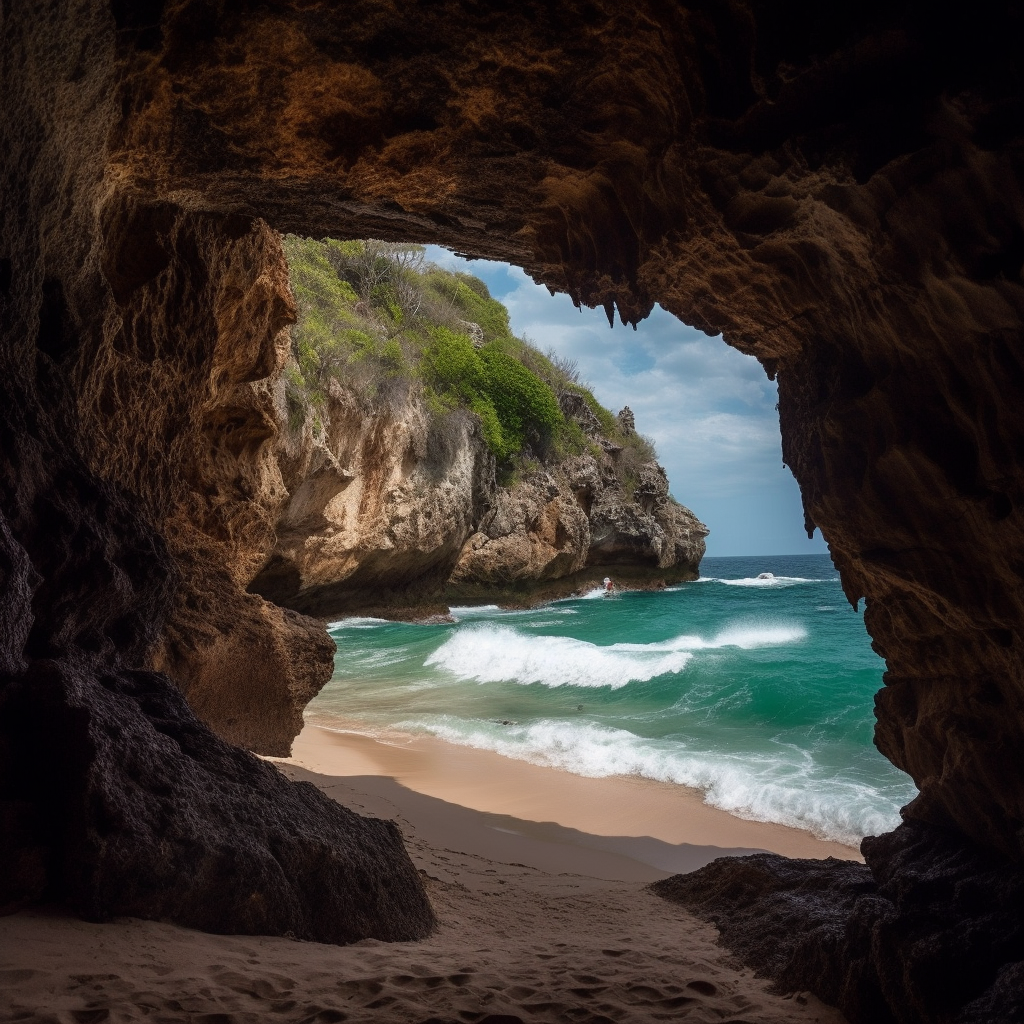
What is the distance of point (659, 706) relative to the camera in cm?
1175

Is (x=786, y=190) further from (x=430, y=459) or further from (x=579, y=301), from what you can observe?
(x=430, y=459)

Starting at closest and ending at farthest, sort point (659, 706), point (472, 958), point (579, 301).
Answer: point (472, 958) → point (579, 301) → point (659, 706)

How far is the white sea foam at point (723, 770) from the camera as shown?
678cm

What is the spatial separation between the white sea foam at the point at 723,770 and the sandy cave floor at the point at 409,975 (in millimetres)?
3018

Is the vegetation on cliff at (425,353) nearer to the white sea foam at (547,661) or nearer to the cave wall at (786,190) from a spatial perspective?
the white sea foam at (547,661)

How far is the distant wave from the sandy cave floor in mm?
9401

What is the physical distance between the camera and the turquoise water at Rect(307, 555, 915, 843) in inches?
302

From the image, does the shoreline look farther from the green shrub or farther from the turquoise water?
the green shrub

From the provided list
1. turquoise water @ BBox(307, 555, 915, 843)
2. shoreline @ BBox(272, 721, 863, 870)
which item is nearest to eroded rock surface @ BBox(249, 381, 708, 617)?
turquoise water @ BBox(307, 555, 915, 843)

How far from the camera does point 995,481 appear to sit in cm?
289

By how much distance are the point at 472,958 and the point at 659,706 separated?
29.3ft

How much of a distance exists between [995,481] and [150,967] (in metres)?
3.52

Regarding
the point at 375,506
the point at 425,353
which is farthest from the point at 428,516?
the point at 425,353

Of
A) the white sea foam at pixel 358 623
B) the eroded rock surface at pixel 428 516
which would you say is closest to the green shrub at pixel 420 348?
the eroded rock surface at pixel 428 516
